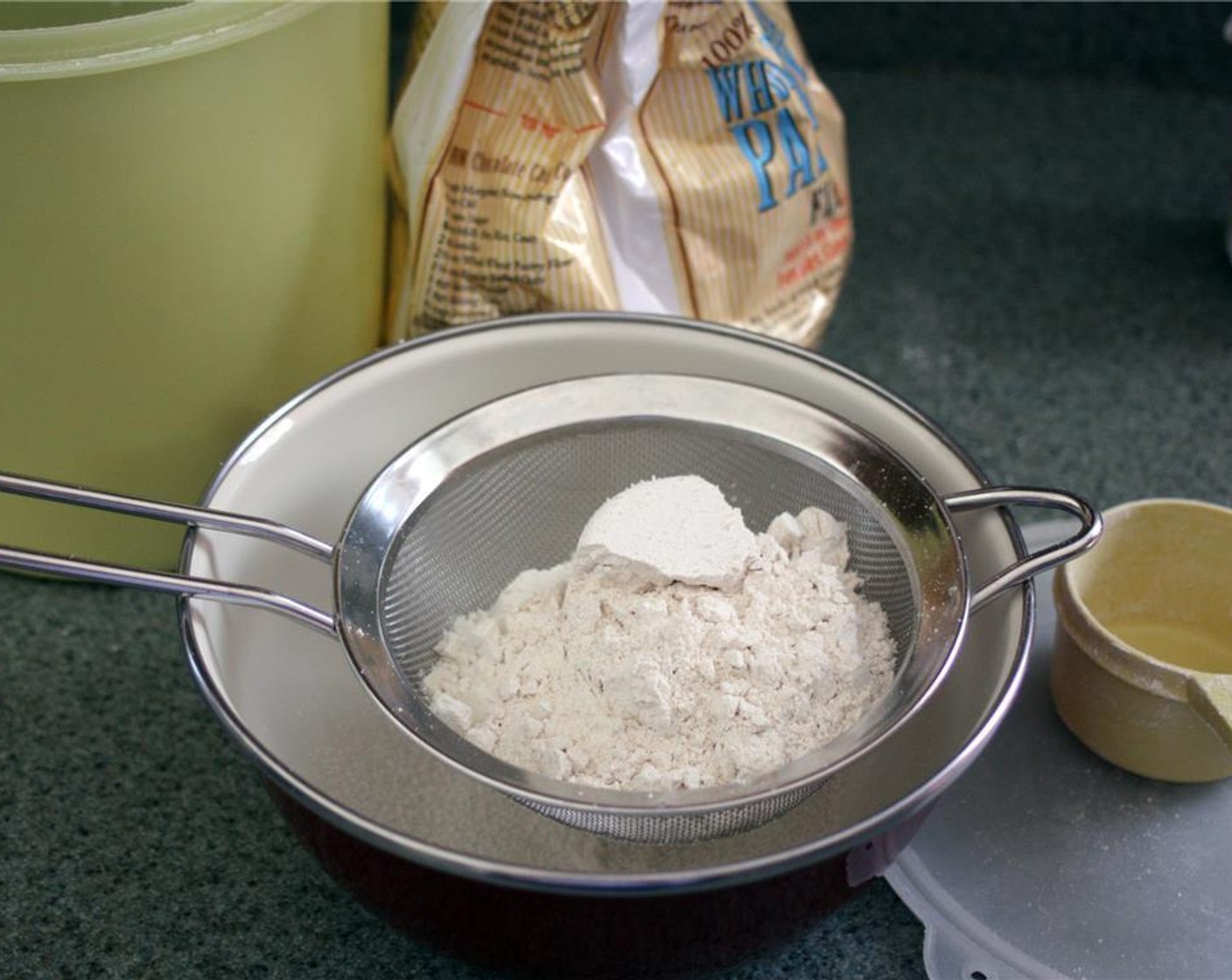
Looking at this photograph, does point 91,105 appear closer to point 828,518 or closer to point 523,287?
point 523,287

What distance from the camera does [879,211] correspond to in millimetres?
1251

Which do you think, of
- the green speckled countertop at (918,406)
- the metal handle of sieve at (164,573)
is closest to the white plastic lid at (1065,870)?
the green speckled countertop at (918,406)

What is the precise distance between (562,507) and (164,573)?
283 millimetres

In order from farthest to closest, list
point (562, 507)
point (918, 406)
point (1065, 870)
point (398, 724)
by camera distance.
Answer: point (918, 406), point (562, 507), point (1065, 870), point (398, 724)

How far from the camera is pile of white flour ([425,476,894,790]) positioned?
68cm

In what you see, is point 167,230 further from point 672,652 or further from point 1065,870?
point 1065,870

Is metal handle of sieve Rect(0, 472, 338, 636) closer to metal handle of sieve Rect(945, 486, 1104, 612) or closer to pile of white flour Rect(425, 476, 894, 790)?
pile of white flour Rect(425, 476, 894, 790)

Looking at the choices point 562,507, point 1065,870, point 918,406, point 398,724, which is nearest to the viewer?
point 398,724

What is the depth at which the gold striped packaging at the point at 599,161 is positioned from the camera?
2.85ft

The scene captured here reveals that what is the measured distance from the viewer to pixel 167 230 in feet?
2.52

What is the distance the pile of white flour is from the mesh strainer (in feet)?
0.07

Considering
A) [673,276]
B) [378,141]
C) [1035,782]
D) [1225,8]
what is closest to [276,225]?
[378,141]

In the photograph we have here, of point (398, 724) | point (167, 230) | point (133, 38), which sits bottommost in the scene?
point (398, 724)

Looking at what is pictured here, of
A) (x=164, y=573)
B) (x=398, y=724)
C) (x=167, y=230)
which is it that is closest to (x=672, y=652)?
(x=398, y=724)
